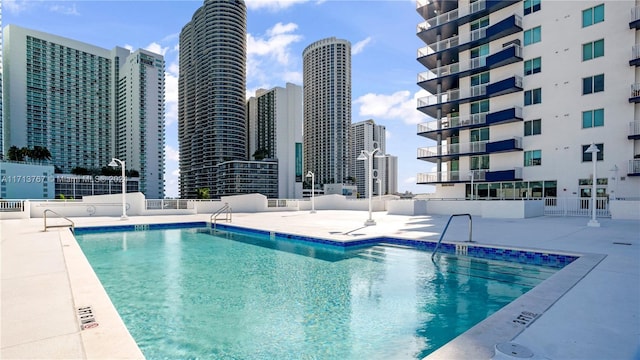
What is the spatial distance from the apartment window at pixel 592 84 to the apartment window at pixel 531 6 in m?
6.63

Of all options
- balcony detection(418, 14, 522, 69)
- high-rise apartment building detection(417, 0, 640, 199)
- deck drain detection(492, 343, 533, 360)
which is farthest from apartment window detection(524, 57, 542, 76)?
deck drain detection(492, 343, 533, 360)

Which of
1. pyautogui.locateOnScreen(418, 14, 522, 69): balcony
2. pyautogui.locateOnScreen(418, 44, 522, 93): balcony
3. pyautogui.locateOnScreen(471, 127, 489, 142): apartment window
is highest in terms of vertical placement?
pyautogui.locateOnScreen(418, 14, 522, 69): balcony

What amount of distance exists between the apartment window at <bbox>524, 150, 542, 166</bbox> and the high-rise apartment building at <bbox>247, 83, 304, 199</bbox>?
331ft

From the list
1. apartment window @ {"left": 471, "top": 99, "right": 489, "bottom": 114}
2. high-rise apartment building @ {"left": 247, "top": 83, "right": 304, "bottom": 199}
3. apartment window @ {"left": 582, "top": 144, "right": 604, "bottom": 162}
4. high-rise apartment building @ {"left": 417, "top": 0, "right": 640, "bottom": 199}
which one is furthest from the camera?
high-rise apartment building @ {"left": 247, "top": 83, "right": 304, "bottom": 199}

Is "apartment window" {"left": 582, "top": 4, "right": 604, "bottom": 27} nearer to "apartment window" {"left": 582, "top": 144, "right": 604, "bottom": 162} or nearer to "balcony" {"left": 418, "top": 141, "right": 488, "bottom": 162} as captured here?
"apartment window" {"left": 582, "top": 144, "right": 604, "bottom": 162}

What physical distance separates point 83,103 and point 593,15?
132m

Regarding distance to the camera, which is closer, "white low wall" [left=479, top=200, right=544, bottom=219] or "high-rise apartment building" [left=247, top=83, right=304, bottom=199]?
"white low wall" [left=479, top=200, right=544, bottom=219]

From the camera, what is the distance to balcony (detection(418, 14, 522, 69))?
78.7 feet

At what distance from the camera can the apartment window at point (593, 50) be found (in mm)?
20656

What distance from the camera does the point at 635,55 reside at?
1920 cm

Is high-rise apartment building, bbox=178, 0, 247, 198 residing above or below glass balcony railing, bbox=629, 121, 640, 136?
above

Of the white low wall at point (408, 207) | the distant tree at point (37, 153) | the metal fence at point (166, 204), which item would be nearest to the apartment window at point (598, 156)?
the white low wall at point (408, 207)

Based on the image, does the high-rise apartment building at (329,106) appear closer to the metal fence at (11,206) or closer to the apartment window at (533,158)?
the apartment window at (533,158)

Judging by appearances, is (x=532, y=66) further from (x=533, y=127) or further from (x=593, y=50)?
(x=533, y=127)
